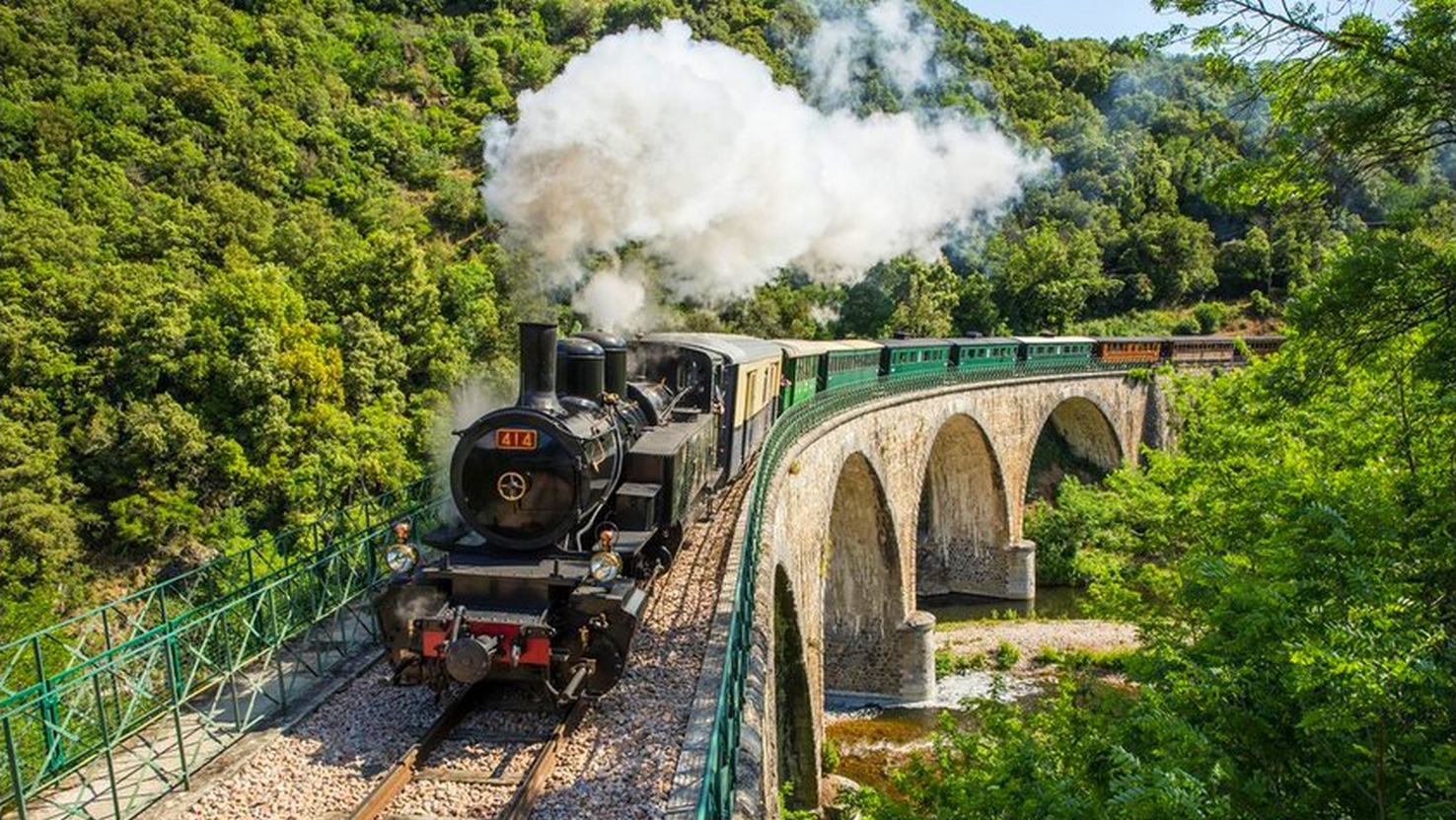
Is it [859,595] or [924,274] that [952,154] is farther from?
[859,595]

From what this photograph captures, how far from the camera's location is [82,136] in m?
37.5

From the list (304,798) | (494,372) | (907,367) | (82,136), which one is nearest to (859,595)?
(907,367)

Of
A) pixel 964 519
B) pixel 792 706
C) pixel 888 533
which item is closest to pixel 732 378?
pixel 792 706

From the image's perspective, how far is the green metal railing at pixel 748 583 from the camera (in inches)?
179

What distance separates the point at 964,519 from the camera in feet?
101

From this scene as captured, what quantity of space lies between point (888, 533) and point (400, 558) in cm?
1534

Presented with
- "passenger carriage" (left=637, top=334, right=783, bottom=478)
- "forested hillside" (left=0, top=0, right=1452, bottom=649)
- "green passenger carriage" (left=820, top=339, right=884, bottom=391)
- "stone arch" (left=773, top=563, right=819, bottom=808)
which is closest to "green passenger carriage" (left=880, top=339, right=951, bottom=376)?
"green passenger carriage" (left=820, top=339, right=884, bottom=391)

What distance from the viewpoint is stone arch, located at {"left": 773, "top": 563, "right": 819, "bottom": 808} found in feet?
40.2

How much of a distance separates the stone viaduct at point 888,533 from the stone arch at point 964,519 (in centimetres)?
4

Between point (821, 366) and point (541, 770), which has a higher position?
point (821, 366)

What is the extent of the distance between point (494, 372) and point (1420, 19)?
1030 inches

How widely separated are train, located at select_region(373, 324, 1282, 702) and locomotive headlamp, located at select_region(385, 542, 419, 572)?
0.04ft

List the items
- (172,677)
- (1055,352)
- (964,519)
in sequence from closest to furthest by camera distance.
Answer: 1. (172,677)
2. (964,519)
3. (1055,352)

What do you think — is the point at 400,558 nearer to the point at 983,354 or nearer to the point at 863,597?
the point at 863,597
